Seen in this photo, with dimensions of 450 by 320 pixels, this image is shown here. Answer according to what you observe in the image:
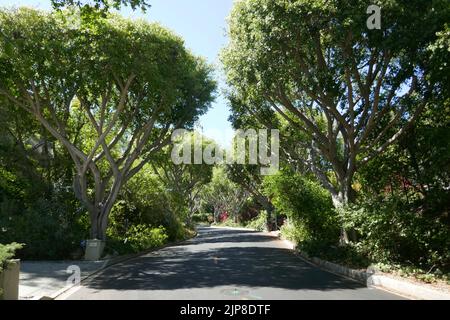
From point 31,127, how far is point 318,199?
1600 cm

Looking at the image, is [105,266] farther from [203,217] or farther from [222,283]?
[203,217]

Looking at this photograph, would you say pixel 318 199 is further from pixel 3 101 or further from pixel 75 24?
pixel 3 101

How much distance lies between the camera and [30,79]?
18359 millimetres

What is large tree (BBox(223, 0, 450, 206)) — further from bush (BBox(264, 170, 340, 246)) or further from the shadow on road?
the shadow on road

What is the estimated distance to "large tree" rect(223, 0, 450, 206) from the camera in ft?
44.5

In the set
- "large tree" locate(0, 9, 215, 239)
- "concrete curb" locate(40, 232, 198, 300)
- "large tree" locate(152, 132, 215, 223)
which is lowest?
"concrete curb" locate(40, 232, 198, 300)

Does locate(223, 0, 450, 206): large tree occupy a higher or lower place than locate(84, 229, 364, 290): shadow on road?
higher

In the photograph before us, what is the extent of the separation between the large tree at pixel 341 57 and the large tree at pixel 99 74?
3022mm

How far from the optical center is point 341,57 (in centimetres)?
1617

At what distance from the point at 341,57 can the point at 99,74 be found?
9.52m

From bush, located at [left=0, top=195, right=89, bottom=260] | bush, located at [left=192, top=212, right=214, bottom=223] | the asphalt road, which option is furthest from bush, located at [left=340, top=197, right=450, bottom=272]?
bush, located at [left=192, top=212, right=214, bottom=223]

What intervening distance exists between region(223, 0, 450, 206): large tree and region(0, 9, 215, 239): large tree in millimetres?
3022

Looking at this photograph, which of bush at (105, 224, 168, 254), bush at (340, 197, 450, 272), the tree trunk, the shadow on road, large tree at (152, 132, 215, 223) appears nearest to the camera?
the shadow on road

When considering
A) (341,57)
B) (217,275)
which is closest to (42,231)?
(217,275)
